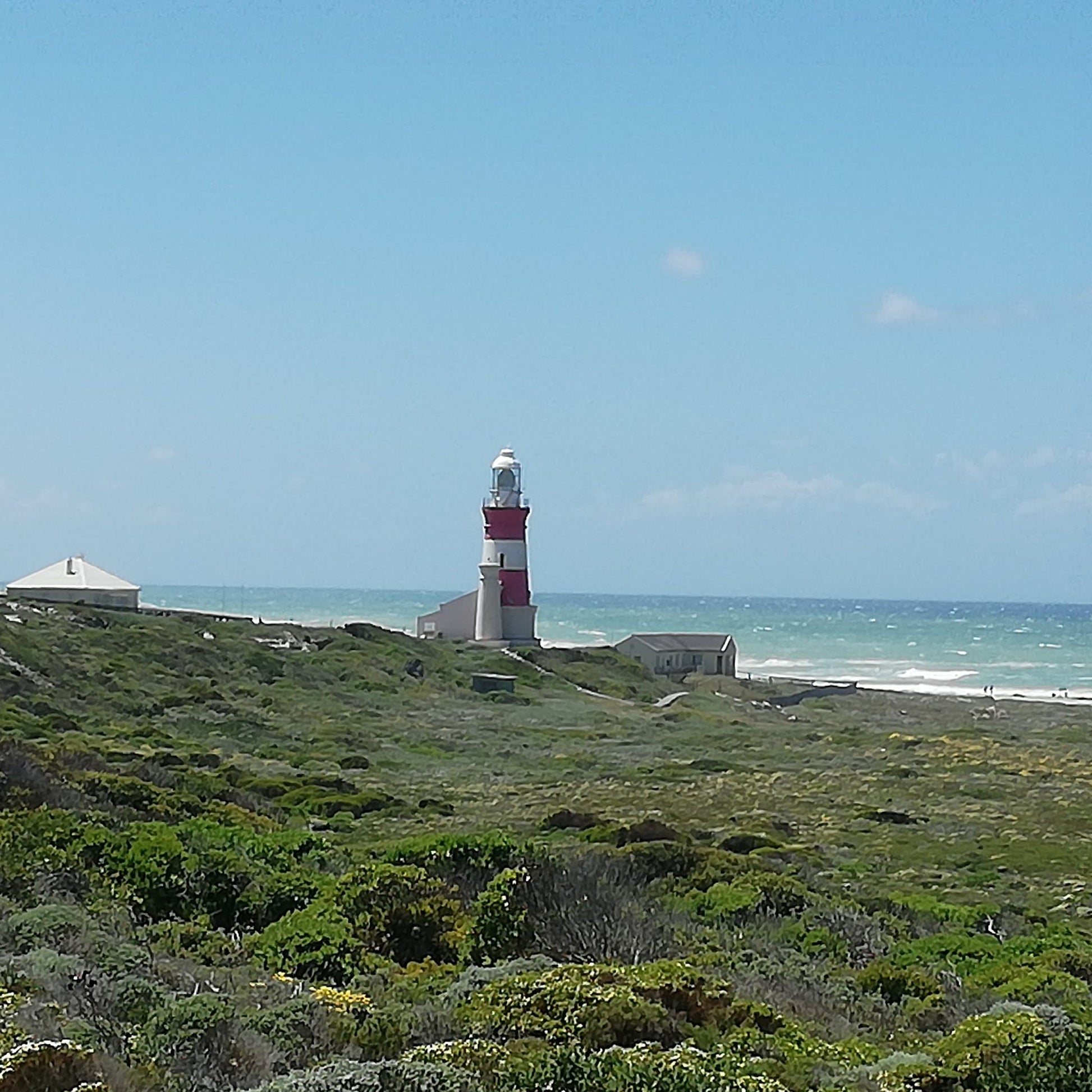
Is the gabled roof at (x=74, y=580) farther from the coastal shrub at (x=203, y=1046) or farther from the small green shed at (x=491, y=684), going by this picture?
the coastal shrub at (x=203, y=1046)

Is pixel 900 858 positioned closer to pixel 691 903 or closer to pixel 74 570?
pixel 691 903

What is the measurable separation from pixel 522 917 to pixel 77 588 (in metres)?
44.7

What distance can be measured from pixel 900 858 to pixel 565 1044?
1313cm

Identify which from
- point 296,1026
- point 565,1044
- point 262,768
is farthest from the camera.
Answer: point 262,768

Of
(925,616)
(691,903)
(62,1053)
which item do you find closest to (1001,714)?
(691,903)

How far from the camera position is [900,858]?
18.6 meters

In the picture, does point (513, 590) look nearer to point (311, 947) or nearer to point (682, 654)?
point (682, 654)

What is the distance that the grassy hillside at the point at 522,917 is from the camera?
6.52 meters

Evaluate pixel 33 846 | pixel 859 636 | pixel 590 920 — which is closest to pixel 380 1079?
pixel 590 920

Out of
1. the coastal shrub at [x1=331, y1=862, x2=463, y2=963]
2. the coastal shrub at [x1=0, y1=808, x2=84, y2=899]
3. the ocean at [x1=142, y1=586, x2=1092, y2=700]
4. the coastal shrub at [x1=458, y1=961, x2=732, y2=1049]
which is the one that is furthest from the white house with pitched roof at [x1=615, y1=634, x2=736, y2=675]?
the coastal shrub at [x1=458, y1=961, x2=732, y2=1049]

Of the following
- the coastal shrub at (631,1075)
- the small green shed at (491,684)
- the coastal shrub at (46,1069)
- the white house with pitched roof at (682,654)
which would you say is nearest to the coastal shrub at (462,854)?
the coastal shrub at (631,1075)

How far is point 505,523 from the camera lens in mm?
53469

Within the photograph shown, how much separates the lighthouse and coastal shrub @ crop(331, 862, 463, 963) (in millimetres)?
42119

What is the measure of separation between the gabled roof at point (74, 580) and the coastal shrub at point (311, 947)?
43905 mm
